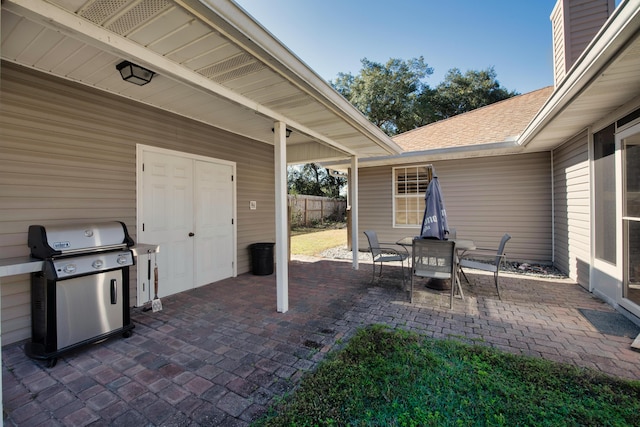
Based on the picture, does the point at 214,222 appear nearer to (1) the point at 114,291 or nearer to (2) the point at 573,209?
(1) the point at 114,291

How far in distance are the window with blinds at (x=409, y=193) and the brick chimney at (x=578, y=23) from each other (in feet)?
11.7

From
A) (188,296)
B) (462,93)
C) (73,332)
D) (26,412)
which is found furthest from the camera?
(462,93)

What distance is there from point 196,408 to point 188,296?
8.58 ft

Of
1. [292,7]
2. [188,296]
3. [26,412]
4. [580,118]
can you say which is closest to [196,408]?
[26,412]

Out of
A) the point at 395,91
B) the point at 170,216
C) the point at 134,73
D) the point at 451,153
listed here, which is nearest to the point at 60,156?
the point at 134,73

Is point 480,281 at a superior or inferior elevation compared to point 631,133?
inferior

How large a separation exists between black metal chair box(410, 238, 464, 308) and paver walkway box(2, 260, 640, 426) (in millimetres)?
424

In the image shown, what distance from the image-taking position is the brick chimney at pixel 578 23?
4.39 m

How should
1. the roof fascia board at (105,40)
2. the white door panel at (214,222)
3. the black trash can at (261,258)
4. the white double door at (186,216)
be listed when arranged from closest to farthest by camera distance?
the roof fascia board at (105,40) < the white double door at (186,216) < the white door panel at (214,222) < the black trash can at (261,258)

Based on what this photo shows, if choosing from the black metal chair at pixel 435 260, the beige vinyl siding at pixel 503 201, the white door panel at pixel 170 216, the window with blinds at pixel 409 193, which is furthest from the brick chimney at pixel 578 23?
the white door panel at pixel 170 216

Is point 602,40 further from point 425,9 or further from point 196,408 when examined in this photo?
point 425,9

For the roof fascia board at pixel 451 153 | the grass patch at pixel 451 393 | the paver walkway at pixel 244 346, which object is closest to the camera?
the grass patch at pixel 451 393

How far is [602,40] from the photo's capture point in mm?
2219

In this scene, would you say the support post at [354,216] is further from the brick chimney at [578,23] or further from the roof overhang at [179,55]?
the brick chimney at [578,23]
